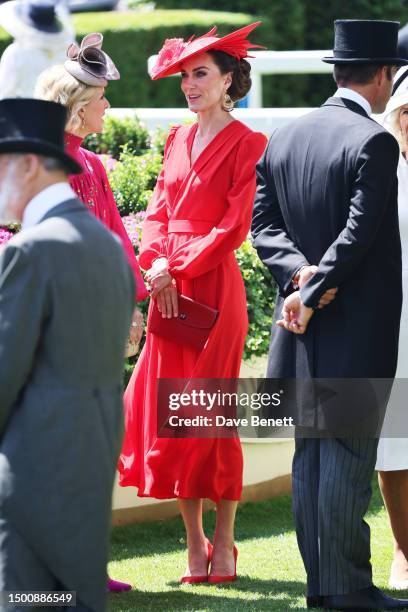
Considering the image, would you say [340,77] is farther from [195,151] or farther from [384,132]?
[195,151]

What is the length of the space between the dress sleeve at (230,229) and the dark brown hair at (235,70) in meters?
0.25

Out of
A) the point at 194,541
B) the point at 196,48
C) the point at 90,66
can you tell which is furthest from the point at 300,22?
the point at 194,541

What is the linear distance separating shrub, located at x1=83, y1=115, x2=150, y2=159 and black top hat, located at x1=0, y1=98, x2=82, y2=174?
4690mm

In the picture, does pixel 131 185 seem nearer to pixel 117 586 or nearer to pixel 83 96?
pixel 83 96

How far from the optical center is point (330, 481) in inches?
186

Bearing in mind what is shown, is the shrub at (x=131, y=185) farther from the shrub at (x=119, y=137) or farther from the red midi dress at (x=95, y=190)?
the red midi dress at (x=95, y=190)

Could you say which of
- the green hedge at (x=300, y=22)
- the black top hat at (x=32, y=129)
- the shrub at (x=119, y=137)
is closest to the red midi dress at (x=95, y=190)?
the black top hat at (x=32, y=129)

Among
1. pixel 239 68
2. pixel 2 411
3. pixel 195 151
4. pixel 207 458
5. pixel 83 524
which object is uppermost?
pixel 239 68

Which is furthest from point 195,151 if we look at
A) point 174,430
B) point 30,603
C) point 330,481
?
point 30,603

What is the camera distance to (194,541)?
5.43 meters

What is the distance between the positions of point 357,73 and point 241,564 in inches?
85.9

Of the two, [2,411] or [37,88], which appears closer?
[2,411]

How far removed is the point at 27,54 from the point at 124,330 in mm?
6278

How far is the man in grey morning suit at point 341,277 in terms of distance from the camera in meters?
4.60
